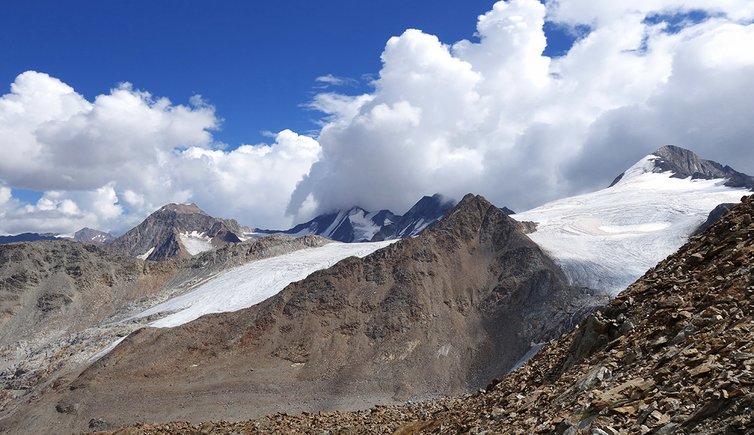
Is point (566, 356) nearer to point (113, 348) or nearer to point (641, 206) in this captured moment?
point (113, 348)

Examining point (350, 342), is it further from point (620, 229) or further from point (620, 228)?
point (620, 228)

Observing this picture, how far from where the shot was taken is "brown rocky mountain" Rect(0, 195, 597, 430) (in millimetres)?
81125

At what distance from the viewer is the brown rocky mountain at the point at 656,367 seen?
1023 cm

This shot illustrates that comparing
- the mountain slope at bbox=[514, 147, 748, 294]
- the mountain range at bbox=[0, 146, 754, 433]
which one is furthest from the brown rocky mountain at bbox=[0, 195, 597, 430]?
the mountain slope at bbox=[514, 147, 748, 294]

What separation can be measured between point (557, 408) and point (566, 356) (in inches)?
218

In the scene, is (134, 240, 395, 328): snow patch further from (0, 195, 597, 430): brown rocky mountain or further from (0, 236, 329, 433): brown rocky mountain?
(0, 195, 597, 430): brown rocky mountain

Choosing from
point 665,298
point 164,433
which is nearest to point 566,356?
point 665,298

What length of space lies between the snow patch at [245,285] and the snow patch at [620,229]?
49.1 metres

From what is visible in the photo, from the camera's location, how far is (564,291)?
9850cm

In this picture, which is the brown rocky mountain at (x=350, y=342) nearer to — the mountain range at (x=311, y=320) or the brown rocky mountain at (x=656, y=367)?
the mountain range at (x=311, y=320)

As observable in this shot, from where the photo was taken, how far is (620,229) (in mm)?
143875

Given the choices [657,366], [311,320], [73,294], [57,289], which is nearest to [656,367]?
[657,366]

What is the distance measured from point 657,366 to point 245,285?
12136cm

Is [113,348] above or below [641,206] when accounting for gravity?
below
